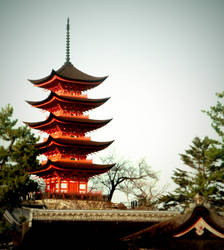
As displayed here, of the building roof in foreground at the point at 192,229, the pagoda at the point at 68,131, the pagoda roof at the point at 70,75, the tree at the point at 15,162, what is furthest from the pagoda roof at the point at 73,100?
the building roof in foreground at the point at 192,229

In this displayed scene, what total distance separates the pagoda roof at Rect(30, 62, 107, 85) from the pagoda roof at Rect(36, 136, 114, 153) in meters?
6.61

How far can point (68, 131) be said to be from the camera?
38625 millimetres

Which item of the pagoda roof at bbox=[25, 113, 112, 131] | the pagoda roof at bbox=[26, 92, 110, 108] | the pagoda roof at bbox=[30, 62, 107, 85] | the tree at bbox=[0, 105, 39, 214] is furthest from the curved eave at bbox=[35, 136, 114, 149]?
the tree at bbox=[0, 105, 39, 214]

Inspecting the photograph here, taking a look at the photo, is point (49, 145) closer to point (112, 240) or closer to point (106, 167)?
point (106, 167)

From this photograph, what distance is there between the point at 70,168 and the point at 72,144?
2.43 meters

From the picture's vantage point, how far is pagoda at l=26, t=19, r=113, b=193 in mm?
36406

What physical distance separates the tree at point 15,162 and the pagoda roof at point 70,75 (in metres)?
15.7

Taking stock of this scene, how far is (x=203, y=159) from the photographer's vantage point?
3609 cm

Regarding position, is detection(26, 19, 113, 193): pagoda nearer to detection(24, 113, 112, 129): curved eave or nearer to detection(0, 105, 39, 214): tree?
detection(24, 113, 112, 129): curved eave

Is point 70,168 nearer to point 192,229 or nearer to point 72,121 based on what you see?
Answer: point 72,121

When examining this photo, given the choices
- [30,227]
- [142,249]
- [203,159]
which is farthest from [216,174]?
[142,249]

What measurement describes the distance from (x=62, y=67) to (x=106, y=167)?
13.2 m

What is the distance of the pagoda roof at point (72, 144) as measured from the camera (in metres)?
36.3

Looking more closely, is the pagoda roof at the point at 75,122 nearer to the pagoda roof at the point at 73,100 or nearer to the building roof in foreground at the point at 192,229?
the pagoda roof at the point at 73,100
